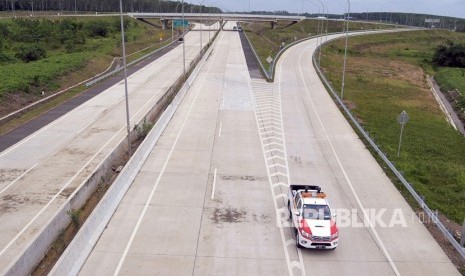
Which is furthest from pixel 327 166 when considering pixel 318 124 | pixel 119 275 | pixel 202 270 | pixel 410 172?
pixel 119 275

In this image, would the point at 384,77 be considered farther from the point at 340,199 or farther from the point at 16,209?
the point at 16,209

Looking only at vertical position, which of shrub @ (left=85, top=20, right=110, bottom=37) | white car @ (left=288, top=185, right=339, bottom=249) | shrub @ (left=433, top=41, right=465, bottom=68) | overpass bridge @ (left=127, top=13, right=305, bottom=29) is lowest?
white car @ (left=288, top=185, right=339, bottom=249)

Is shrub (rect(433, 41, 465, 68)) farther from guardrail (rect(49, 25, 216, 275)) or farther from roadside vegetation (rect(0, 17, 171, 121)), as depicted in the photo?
guardrail (rect(49, 25, 216, 275))

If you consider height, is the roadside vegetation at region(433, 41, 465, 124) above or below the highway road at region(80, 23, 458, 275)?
above

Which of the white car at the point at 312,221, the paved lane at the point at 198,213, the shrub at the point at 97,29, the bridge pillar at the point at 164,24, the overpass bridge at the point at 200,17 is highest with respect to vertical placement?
the overpass bridge at the point at 200,17

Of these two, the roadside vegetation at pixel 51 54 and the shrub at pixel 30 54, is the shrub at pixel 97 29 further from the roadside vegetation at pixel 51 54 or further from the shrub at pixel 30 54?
the shrub at pixel 30 54

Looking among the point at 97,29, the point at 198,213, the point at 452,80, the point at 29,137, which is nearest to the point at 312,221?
the point at 198,213

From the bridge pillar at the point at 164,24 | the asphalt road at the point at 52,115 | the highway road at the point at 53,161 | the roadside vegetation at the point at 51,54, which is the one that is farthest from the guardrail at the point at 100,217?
the bridge pillar at the point at 164,24

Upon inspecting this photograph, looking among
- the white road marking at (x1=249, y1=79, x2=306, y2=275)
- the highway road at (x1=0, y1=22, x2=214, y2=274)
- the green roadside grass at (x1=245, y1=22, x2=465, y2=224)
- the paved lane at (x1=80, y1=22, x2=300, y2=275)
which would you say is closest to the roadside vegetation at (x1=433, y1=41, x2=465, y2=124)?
the green roadside grass at (x1=245, y1=22, x2=465, y2=224)
